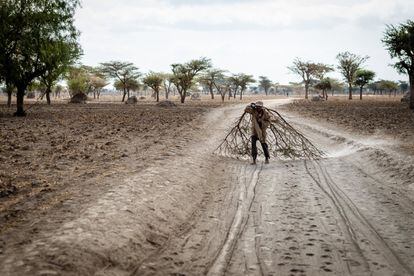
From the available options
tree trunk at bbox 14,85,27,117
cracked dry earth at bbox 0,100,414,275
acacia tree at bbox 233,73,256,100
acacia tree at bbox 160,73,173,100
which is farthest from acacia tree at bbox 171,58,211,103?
cracked dry earth at bbox 0,100,414,275

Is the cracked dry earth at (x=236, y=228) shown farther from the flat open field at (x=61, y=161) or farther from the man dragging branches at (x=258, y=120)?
the man dragging branches at (x=258, y=120)

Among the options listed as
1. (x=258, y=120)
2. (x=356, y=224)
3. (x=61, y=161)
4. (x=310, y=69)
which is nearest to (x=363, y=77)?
(x=310, y=69)

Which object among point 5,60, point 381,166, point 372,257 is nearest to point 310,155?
point 381,166

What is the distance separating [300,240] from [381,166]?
5532mm

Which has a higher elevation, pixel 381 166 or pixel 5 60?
pixel 5 60

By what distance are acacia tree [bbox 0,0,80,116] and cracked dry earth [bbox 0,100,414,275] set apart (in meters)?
18.6

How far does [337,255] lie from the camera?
4320 millimetres

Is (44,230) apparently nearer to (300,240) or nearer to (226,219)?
(226,219)

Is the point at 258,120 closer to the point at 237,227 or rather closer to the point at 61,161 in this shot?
the point at 61,161

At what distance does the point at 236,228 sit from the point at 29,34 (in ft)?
73.8

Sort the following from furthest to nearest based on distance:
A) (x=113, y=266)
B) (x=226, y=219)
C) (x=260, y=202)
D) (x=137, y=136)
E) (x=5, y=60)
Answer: (x=5, y=60), (x=137, y=136), (x=260, y=202), (x=226, y=219), (x=113, y=266)

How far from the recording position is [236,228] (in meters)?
5.29

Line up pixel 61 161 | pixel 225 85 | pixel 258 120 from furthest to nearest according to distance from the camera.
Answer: pixel 225 85 → pixel 258 120 → pixel 61 161

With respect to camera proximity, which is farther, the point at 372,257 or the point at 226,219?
the point at 226,219
